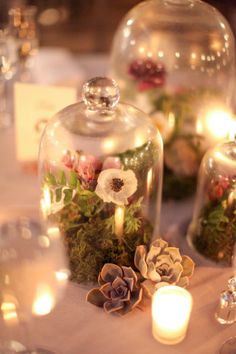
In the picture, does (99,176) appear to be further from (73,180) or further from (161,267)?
(161,267)

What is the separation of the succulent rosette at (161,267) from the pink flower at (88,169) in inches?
6.8

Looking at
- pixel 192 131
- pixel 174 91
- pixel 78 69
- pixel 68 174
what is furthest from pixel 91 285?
pixel 78 69

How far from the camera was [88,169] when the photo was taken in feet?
3.19

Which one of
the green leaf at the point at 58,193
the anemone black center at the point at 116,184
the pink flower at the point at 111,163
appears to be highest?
the pink flower at the point at 111,163

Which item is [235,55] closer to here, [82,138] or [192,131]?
[192,131]

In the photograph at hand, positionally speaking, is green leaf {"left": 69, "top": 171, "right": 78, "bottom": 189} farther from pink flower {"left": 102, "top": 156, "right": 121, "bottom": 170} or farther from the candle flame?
the candle flame

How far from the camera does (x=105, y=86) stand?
944mm

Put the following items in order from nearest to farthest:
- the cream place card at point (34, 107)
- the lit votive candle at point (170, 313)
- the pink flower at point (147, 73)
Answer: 1. the lit votive candle at point (170, 313)
2. the cream place card at point (34, 107)
3. the pink flower at point (147, 73)

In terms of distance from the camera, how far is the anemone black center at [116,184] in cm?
95

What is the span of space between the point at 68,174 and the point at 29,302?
0.25m

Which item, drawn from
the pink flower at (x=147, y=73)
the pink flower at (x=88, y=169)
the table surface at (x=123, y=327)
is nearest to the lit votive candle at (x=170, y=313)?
the table surface at (x=123, y=327)

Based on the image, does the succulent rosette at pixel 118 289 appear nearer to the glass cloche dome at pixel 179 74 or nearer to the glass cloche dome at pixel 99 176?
the glass cloche dome at pixel 99 176

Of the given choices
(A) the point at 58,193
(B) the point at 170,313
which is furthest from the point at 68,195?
(B) the point at 170,313

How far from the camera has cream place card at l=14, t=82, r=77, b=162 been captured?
126 centimetres
